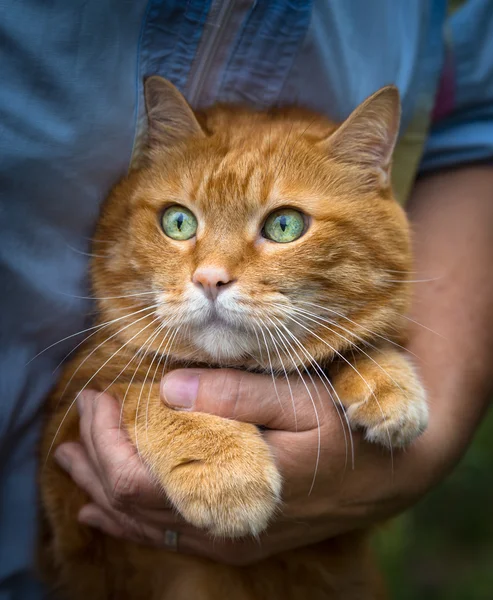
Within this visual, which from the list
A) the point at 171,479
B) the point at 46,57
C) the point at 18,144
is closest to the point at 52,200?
the point at 18,144

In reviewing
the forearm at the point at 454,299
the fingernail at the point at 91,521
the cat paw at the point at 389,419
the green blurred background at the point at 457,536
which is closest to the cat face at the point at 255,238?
the cat paw at the point at 389,419

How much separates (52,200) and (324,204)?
1.58ft

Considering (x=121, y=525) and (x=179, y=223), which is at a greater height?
(x=179, y=223)

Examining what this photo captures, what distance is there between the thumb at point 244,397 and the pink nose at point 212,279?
18 centimetres

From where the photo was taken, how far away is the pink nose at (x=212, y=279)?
3.18 ft

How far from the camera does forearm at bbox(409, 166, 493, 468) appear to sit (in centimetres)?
133

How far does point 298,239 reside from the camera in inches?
41.4

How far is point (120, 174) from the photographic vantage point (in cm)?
119

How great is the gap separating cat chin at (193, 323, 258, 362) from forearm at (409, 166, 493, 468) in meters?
0.45

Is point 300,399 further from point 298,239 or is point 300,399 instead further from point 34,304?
point 34,304

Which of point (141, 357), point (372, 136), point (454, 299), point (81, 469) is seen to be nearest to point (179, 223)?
point (141, 357)

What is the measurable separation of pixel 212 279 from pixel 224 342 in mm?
133

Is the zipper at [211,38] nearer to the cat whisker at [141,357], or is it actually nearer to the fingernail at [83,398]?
the cat whisker at [141,357]

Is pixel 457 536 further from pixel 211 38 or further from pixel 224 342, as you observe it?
pixel 211 38
